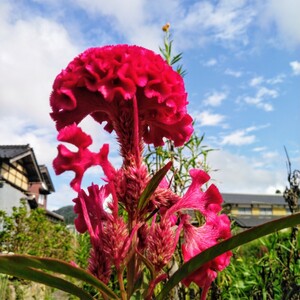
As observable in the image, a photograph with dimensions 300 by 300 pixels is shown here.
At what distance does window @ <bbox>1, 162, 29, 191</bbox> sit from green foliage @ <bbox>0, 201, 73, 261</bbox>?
8428 mm

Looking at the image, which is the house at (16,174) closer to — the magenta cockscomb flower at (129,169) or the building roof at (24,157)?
the building roof at (24,157)

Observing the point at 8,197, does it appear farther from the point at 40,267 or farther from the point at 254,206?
the point at 254,206

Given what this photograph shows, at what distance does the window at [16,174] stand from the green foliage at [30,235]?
27.6 ft

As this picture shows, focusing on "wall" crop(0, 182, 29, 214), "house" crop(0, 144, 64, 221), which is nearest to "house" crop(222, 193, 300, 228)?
"house" crop(0, 144, 64, 221)

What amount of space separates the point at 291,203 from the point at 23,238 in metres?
10.7

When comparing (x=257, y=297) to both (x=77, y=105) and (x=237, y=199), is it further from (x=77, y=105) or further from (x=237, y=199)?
(x=237, y=199)

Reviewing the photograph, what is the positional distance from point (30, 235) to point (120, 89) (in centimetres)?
1305

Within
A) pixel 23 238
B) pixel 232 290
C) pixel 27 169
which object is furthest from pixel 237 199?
pixel 232 290

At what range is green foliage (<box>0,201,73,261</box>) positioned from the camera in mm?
12336

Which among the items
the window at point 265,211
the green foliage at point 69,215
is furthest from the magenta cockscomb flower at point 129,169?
the window at point 265,211

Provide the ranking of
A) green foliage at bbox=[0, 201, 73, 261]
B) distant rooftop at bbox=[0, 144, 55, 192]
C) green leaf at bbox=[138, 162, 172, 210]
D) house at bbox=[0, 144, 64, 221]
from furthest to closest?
distant rooftop at bbox=[0, 144, 55, 192], house at bbox=[0, 144, 64, 221], green foliage at bbox=[0, 201, 73, 261], green leaf at bbox=[138, 162, 172, 210]

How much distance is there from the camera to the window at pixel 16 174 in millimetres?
23234

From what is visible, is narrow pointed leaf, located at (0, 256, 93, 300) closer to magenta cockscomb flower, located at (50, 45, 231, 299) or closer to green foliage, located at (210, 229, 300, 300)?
magenta cockscomb flower, located at (50, 45, 231, 299)

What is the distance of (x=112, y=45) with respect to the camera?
105cm
